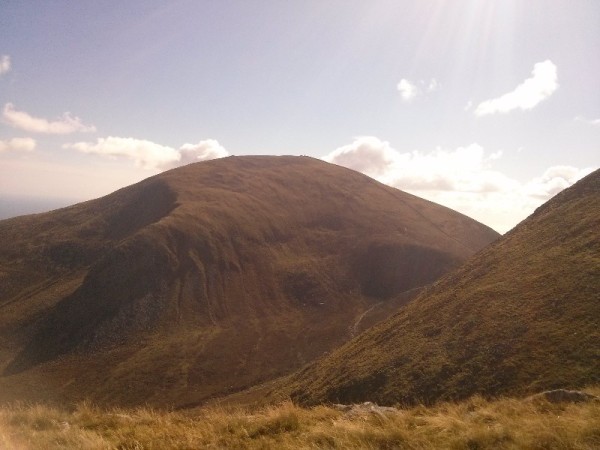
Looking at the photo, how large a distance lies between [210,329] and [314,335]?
19950 mm

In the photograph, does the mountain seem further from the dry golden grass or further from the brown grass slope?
the dry golden grass

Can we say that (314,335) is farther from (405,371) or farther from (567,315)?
(567,315)

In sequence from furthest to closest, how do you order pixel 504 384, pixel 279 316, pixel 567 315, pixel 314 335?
pixel 279 316 < pixel 314 335 < pixel 567 315 < pixel 504 384

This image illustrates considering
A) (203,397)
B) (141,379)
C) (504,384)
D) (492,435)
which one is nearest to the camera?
(492,435)

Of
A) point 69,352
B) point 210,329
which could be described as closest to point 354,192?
point 210,329

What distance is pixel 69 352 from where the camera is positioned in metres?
72.9

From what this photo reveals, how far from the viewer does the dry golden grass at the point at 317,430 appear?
28.5 feet

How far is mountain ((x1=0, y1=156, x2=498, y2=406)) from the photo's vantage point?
223 feet

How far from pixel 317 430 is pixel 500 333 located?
1871 centimetres

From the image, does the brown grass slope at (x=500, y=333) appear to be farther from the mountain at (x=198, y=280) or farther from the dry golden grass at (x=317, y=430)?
the mountain at (x=198, y=280)

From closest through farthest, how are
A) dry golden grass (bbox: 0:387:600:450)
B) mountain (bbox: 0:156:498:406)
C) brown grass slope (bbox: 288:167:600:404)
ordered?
dry golden grass (bbox: 0:387:600:450)
brown grass slope (bbox: 288:167:600:404)
mountain (bbox: 0:156:498:406)

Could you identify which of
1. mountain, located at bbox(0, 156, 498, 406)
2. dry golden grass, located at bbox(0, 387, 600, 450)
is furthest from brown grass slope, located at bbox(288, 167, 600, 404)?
mountain, located at bbox(0, 156, 498, 406)

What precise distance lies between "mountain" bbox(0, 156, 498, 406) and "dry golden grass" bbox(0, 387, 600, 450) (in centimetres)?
5066

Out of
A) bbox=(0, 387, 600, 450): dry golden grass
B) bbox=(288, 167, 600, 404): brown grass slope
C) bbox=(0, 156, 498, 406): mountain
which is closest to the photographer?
bbox=(0, 387, 600, 450): dry golden grass
